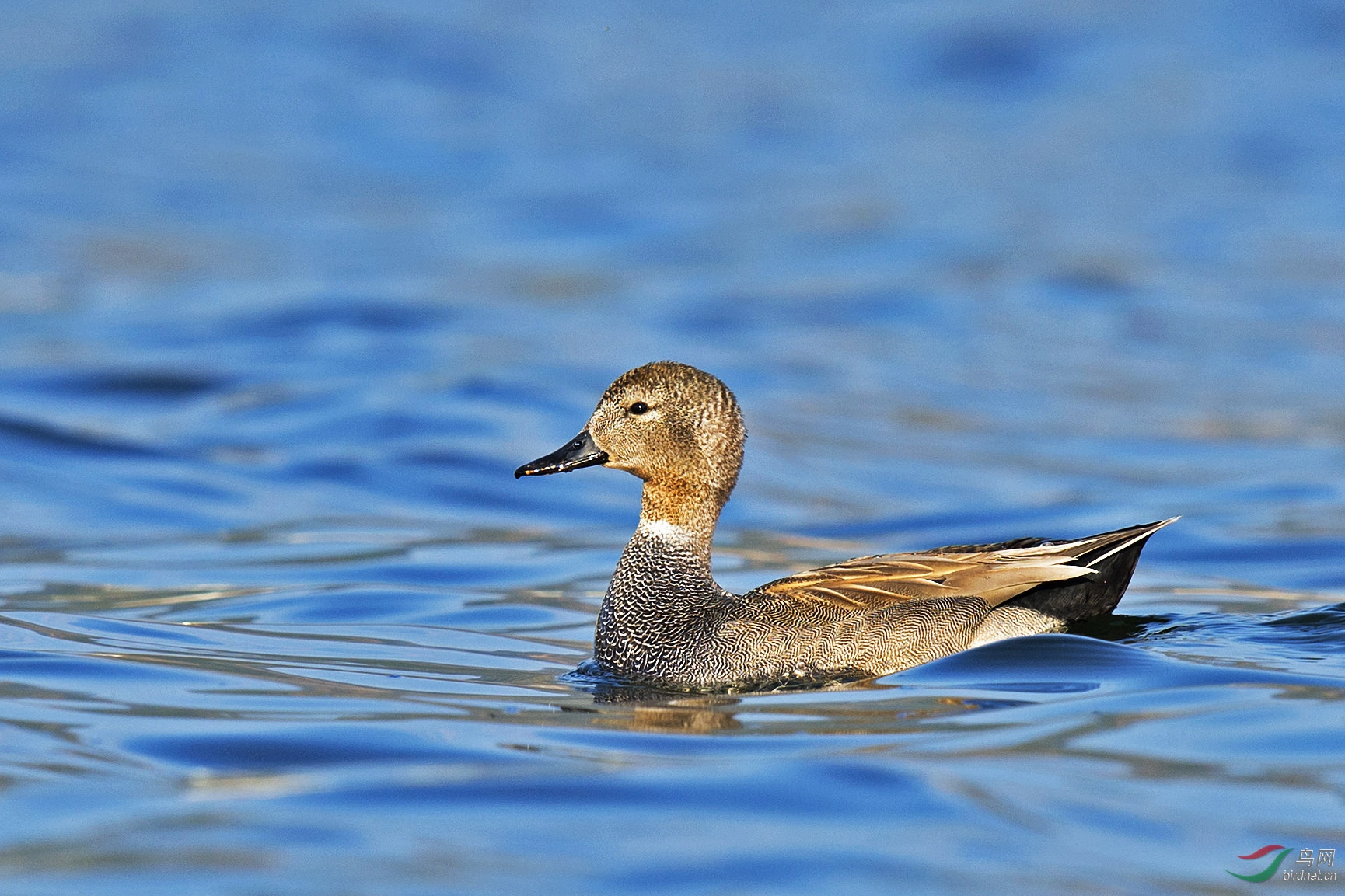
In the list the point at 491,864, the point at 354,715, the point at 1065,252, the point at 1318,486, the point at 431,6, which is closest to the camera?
the point at 491,864

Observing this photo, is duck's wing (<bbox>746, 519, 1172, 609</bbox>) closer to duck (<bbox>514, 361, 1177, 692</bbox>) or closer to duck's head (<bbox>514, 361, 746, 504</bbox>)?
duck (<bbox>514, 361, 1177, 692</bbox>)

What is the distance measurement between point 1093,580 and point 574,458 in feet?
6.93

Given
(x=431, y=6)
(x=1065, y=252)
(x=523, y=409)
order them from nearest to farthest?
(x=523, y=409)
(x=1065, y=252)
(x=431, y=6)

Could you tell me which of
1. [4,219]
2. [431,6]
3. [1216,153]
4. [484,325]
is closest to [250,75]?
[431,6]

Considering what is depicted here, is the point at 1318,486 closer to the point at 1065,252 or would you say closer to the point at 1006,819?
the point at 1006,819

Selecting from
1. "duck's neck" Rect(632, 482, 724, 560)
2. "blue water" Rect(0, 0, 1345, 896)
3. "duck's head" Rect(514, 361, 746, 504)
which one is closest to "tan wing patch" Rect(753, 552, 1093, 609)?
"blue water" Rect(0, 0, 1345, 896)

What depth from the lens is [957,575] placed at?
7.11 meters

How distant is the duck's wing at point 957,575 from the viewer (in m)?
7.03

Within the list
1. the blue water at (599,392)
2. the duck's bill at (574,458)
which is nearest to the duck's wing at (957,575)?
the blue water at (599,392)

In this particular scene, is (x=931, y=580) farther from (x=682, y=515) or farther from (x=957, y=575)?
(x=682, y=515)

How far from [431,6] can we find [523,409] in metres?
19.3

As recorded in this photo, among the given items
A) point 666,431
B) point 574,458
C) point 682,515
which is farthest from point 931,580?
point 574,458

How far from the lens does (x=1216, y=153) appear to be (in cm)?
2955

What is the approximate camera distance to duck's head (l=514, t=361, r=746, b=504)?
7477 mm
